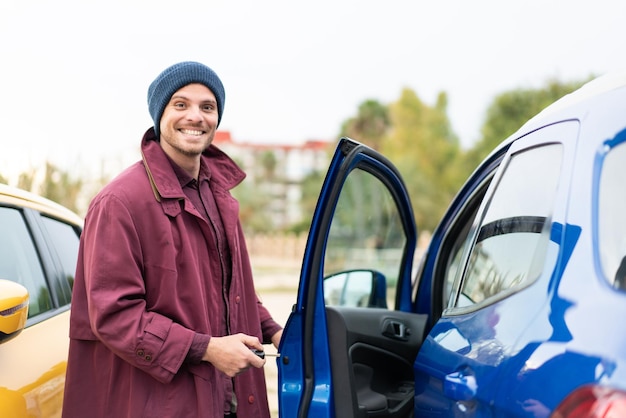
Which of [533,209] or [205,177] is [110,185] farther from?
[533,209]

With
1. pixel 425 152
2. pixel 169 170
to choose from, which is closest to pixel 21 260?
pixel 169 170

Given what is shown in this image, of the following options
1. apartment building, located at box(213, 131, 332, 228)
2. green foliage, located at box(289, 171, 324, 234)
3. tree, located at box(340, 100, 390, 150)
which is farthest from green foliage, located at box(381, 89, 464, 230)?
apartment building, located at box(213, 131, 332, 228)

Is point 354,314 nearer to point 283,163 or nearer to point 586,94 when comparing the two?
point 586,94

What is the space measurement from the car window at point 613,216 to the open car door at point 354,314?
0.97 meters

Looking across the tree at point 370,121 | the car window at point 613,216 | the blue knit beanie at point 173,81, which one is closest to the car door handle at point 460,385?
the car window at point 613,216

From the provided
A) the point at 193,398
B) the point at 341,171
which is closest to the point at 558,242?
the point at 341,171

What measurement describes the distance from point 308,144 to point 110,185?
100804 millimetres

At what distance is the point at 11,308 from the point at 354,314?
1346 mm

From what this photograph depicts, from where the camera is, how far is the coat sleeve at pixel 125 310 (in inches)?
96.7

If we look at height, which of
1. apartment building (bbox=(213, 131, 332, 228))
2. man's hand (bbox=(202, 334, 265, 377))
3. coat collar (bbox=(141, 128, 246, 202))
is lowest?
apartment building (bbox=(213, 131, 332, 228))

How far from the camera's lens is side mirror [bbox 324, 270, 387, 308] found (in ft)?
10.9

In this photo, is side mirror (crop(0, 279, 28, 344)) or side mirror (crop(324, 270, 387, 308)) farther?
side mirror (crop(324, 270, 387, 308))

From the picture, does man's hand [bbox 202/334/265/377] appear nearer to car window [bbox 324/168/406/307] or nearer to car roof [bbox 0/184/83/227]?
car window [bbox 324/168/406/307]

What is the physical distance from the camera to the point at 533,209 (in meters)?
2.12
